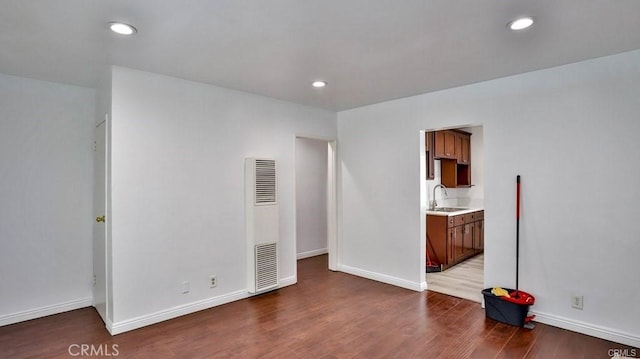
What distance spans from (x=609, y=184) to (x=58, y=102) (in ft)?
17.7

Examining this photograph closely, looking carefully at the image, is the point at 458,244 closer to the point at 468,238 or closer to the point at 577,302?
the point at 468,238

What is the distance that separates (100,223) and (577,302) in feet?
15.3

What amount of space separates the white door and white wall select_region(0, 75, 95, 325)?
0.15 meters

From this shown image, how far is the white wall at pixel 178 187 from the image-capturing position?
10.3ft

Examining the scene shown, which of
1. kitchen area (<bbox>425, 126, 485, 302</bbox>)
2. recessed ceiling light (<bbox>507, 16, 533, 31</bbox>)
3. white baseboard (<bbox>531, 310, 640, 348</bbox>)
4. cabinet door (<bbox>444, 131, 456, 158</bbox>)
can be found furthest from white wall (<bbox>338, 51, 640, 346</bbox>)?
cabinet door (<bbox>444, 131, 456, 158</bbox>)

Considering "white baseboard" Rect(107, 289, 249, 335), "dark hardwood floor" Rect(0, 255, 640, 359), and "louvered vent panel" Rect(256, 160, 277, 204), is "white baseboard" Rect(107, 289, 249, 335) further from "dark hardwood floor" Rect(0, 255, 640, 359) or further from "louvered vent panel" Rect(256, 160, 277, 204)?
"louvered vent panel" Rect(256, 160, 277, 204)

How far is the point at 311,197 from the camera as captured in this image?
6.16 metres

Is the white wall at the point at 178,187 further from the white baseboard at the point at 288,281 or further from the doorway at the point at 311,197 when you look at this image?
the doorway at the point at 311,197

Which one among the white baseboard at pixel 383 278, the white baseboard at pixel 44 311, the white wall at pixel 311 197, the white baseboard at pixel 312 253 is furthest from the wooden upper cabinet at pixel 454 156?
the white baseboard at pixel 44 311

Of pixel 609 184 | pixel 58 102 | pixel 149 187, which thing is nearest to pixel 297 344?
pixel 149 187

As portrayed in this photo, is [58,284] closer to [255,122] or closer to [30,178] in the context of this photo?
[30,178]

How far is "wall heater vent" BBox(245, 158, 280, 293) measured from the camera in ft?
13.0

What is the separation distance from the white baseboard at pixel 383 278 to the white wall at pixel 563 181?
10 centimetres

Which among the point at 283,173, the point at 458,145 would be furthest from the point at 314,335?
the point at 458,145
